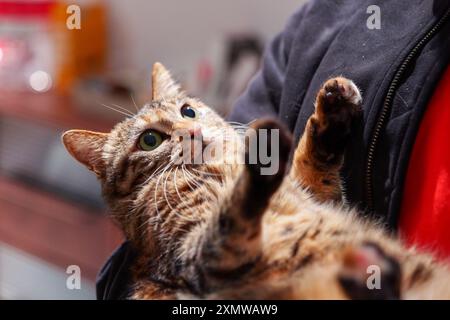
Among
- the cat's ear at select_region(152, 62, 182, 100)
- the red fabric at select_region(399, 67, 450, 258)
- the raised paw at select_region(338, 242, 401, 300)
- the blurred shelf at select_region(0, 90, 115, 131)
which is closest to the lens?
the raised paw at select_region(338, 242, 401, 300)

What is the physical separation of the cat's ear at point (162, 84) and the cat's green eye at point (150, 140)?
11 centimetres

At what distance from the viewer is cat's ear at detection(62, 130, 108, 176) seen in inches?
36.2

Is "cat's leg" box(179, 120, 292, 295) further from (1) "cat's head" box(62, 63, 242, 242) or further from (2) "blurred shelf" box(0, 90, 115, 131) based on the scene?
(2) "blurred shelf" box(0, 90, 115, 131)

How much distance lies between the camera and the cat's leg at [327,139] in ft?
2.63

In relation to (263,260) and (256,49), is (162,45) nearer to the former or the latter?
(256,49)

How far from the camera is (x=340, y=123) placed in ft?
2.72

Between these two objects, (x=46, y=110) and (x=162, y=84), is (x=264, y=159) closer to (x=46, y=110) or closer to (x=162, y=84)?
(x=162, y=84)

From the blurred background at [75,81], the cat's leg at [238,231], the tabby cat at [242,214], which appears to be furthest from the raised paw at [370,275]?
the blurred background at [75,81]

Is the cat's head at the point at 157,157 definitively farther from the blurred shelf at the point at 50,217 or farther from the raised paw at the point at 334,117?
the blurred shelf at the point at 50,217

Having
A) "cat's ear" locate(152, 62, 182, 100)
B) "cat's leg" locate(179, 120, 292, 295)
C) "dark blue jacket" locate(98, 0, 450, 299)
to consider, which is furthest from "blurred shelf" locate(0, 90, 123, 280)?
"cat's leg" locate(179, 120, 292, 295)

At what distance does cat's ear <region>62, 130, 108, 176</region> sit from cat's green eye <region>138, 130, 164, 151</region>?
0.22 feet

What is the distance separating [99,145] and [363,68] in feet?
1.36
